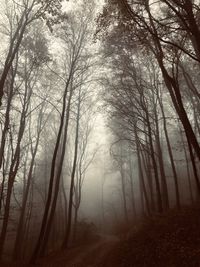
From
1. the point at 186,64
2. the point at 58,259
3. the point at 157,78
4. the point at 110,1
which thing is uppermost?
the point at 186,64

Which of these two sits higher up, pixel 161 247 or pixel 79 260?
pixel 161 247

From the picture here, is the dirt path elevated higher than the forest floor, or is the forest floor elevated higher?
the forest floor

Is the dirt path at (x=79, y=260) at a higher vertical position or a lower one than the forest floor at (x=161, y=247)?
lower

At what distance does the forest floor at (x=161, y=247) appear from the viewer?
7022 millimetres

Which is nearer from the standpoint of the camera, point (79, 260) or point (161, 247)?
point (161, 247)

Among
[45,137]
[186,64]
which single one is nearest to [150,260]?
[186,64]

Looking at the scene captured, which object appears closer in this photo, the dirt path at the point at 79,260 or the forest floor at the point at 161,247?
the forest floor at the point at 161,247

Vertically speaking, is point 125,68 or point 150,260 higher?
point 125,68

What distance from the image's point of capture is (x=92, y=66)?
1650 centimetres

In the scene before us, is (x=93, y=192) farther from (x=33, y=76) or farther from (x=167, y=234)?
(x=167, y=234)

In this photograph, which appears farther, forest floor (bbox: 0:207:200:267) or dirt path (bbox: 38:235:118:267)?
dirt path (bbox: 38:235:118:267)

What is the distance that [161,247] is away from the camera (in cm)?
787

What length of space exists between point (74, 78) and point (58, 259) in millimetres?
10507

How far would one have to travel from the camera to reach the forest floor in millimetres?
7022
